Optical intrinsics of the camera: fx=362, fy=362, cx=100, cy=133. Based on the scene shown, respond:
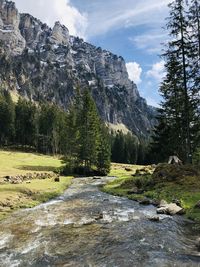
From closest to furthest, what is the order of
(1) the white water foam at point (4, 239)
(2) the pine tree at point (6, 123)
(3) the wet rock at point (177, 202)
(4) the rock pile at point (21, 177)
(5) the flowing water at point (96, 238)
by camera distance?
1. (5) the flowing water at point (96, 238)
2. (1) the white water foam at point (4, 239)
3. (3) the wet rock at point (177, 202)
4. (4) the rock pile at point (21, 177)
5. (2) the pine tree at point (6, 123)

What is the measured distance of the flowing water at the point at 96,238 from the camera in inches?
687

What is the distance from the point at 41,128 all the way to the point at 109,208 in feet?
361

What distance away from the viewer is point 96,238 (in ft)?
70.3

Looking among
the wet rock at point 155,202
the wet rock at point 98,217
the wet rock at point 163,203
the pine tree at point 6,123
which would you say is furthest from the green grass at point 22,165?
the pine tree at point 6,123

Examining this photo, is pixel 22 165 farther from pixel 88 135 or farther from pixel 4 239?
pixel 4 239

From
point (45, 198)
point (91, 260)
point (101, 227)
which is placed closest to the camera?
point (91, 260)

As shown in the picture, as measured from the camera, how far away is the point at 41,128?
456ft

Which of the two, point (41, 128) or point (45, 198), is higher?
point (41, 128)

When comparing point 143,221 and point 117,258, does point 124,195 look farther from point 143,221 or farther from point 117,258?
point 117,258

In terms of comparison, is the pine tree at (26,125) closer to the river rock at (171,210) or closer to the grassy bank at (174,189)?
the grassy bank at (174,189)

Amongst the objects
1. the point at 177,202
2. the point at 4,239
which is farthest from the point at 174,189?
the point at 4,239

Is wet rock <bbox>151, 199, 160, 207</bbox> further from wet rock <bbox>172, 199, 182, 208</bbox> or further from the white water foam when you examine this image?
the white water foam

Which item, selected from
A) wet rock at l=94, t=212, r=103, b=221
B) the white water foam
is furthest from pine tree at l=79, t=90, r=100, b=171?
the white water foam

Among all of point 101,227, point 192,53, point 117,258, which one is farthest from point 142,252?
point 192,53
